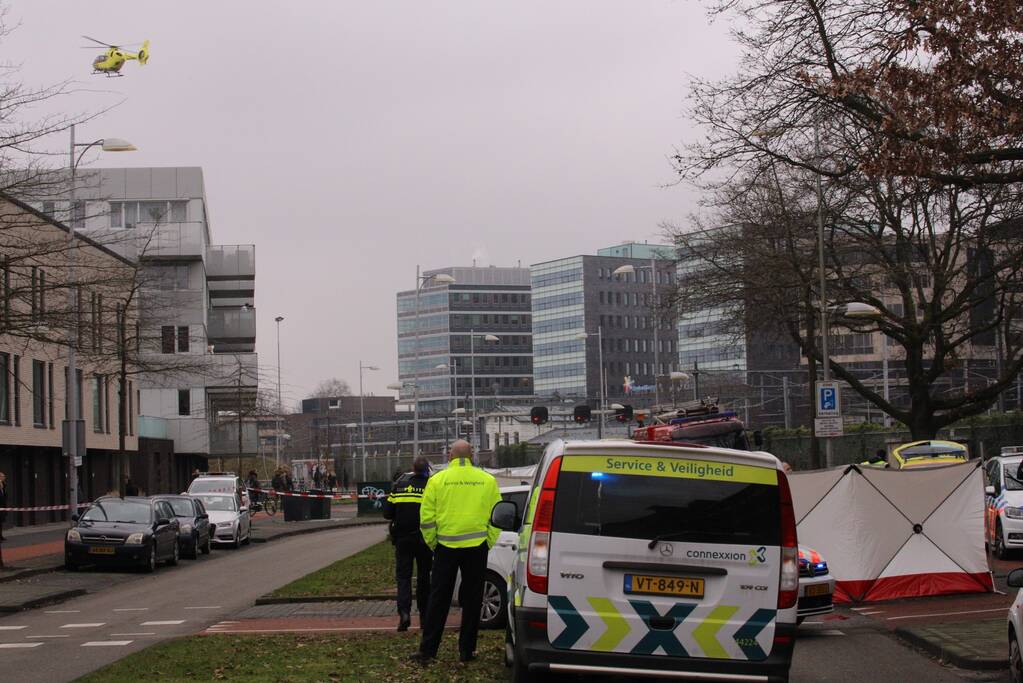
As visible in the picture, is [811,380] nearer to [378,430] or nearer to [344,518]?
[344,518]

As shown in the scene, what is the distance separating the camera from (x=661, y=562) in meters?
8.64

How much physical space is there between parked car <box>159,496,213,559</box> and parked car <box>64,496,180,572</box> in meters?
2.19

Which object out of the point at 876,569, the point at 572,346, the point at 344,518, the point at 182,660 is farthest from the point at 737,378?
the point at 182,660

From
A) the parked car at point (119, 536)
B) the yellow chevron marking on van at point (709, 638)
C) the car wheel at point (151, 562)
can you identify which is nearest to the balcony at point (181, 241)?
the parked car at point (119, 536)

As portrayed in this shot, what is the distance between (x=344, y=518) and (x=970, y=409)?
29238 millimetres

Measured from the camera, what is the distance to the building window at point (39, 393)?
1795 inches

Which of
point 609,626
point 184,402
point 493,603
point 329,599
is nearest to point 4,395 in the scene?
point 329,599

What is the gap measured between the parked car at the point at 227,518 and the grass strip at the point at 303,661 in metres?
23.1

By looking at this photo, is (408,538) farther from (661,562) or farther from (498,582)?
(661,562)

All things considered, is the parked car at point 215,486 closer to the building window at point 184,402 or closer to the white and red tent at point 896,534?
the white and red tent at point 896,534

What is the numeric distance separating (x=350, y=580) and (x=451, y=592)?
37.6ft

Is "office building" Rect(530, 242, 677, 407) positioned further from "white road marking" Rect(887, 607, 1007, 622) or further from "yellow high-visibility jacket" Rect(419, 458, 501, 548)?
"yellow high-visibility jacket" Rect(419, 458, 501, 548)

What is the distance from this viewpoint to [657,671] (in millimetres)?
8594

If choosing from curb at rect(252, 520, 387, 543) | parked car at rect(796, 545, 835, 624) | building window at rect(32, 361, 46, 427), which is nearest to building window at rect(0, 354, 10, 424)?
building window at rect(32, 361, 46, 427)
